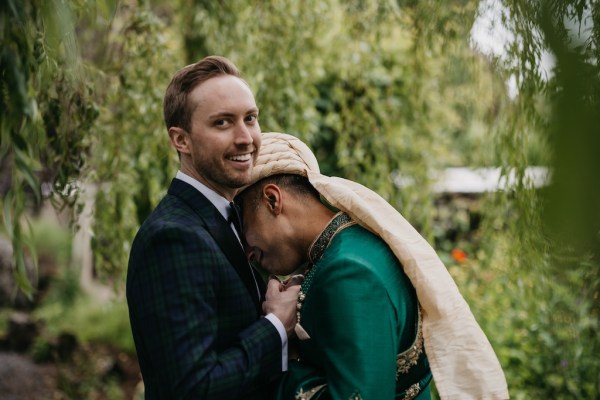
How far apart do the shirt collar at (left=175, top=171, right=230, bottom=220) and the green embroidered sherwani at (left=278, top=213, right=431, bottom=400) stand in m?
0.30

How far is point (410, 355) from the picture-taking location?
6.24 ft

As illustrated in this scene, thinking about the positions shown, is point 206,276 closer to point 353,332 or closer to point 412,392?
point 353,332

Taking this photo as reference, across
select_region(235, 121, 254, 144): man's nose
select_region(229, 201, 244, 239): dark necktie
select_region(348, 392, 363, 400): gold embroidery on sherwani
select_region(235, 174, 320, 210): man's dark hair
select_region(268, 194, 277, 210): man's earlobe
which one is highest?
select_region(235, 121, 254, 144): man's nose

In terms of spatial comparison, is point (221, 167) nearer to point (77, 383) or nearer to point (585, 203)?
point (585, 203)

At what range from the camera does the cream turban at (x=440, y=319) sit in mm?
1831

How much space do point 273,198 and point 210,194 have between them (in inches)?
7.5

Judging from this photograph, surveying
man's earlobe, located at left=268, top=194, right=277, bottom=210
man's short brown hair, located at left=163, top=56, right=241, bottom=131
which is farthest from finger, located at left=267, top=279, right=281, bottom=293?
man's short brown hair, located at left=163, top=56, right=241, bottom=131

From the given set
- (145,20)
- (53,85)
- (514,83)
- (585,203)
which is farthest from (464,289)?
(585,203)

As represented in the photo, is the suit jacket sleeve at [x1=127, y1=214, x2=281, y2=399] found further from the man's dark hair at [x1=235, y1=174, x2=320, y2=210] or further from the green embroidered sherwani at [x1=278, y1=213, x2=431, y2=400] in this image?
the man's dark hair at [x1=235, y1=174, x2=320, y2=210]

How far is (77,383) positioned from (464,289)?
14.1ft

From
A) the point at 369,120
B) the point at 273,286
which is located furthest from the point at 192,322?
the point at 369,120

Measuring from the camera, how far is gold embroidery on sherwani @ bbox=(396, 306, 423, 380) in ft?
6.22

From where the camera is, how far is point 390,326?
174 centimetres

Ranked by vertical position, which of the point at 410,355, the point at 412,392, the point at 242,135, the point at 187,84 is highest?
the point at 187,84
